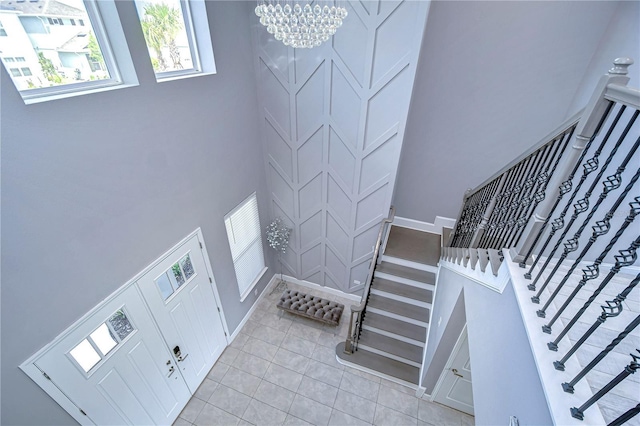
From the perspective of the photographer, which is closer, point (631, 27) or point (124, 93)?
point (124, 93)

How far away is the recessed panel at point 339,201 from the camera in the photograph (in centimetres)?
458

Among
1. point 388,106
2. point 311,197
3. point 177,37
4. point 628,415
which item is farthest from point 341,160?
point 628,415

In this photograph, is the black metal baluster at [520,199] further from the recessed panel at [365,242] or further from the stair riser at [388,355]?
the stair riser at [388,355]

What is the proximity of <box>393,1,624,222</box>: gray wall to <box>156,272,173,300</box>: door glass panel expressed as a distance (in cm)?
392

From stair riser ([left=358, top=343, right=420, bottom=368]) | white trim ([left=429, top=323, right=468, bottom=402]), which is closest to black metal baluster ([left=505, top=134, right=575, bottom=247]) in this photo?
white trim ([left=429, top=323, right=468, bottom=402])

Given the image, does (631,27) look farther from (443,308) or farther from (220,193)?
(220,193)

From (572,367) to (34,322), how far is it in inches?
129

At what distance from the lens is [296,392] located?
13.4ft

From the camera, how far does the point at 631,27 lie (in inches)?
116

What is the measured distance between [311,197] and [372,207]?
1037 millimetres

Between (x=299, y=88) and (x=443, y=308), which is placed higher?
(x=299, y=88)

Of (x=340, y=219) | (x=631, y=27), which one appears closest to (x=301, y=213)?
(x=340, y=219)

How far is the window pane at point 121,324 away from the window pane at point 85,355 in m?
0.22

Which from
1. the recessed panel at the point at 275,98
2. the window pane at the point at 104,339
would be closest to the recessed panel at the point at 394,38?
the recessed panel at the point at 275,98
